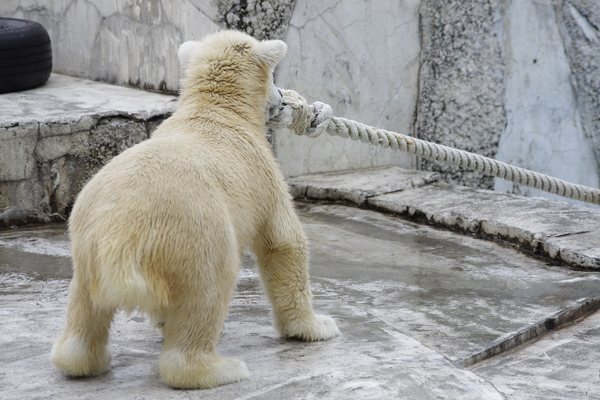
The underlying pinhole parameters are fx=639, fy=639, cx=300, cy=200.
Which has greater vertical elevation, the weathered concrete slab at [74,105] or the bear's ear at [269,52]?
the bear's ear at [269,52]

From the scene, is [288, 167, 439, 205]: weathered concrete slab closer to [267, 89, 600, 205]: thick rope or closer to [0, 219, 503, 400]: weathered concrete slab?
[267, 89, 600, 205]: thick rope

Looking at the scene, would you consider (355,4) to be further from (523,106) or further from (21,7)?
(21,7)

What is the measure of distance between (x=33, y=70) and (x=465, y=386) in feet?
13.6

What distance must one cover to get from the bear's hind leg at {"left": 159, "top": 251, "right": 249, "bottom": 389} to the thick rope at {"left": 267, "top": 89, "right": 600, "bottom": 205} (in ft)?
3.01

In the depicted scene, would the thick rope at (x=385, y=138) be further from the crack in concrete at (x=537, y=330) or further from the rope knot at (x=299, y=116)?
the crack in concrete at (x=537, y=330)

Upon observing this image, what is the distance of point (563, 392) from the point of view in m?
1.99

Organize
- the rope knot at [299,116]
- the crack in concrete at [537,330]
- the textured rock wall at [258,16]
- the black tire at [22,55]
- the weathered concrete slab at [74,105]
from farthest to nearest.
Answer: the black tire at [22,55], the textured rock wall at [258,16], the weathered concrete slab at [74,105], the rope knot at [299,116], the crack in concrete at [537,330]

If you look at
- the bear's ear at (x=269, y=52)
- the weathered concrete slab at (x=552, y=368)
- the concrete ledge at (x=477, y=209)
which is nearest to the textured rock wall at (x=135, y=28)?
the concrete ledge at (x=477, y=209)

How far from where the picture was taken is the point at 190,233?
A: 1568 millimetres

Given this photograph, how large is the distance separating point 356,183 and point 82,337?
10.7 ft

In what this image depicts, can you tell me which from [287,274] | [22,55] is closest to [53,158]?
[22,55]

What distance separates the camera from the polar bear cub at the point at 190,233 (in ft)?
5.01

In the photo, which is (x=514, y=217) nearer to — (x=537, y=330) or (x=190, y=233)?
(x=537, y=330)

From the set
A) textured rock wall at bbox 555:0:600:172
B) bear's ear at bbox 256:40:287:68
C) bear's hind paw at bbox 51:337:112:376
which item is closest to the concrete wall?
textured rock wall at bbox 555:0:600:172
